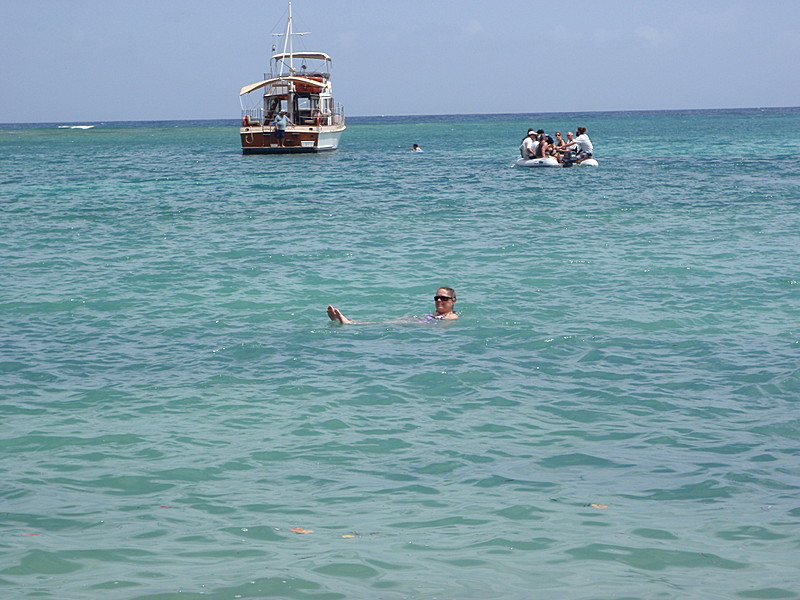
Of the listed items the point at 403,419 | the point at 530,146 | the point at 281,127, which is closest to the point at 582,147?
the point at 530,146

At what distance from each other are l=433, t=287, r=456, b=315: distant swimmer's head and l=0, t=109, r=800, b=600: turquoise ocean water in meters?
0.33

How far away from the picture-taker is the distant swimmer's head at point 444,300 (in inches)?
440

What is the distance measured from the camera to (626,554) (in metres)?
5.39

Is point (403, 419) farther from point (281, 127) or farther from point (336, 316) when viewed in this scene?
point (281, 127)

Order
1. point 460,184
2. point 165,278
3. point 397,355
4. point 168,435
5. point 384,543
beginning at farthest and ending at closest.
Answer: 1. point 460,184
2. point 165,278
3. point 397,355
4. point 168,435
5. point 384,543

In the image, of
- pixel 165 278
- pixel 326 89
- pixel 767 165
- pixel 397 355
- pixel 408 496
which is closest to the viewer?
pixel 408 496

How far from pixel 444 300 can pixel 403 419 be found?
349 centimetres

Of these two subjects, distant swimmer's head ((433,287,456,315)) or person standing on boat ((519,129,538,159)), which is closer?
distant swimmer's head ((433,287,456,315))

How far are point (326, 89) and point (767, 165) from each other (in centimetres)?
2528

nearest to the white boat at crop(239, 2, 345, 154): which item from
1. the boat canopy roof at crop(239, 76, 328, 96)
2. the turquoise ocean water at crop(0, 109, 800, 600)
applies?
the boat canopy roof at crop(239, 76, 328, 96)

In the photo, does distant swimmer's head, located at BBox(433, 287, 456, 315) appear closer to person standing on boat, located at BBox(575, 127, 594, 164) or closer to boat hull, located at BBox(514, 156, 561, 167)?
boat hull, located at BBox(514, 156, 561, 167)

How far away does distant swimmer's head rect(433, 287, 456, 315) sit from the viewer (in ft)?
36.7

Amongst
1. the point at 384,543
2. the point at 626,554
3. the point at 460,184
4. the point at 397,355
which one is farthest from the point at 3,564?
the point at 460,184

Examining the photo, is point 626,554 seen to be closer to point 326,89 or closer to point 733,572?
point 733,572
